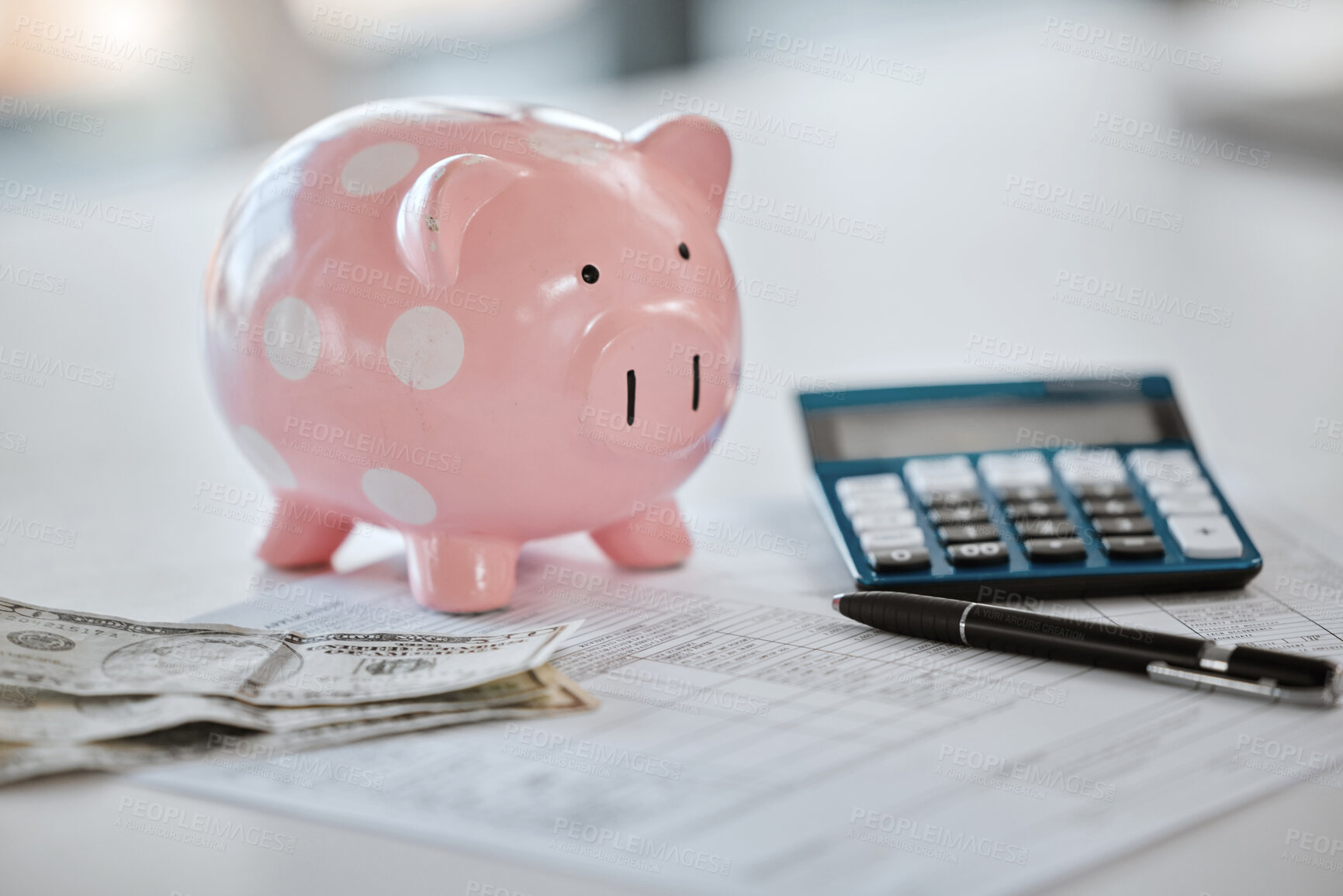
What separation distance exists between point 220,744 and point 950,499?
453 millimetres

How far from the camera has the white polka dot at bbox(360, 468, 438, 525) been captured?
2.20 feet

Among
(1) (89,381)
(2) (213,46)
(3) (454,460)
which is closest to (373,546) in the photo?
(3) (454,460)

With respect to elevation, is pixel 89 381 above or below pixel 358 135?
below

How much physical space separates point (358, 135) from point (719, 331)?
235 millimetres

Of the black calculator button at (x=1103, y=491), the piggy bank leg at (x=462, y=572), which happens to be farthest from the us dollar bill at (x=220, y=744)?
the black calculator button at (x=1103, y=491)

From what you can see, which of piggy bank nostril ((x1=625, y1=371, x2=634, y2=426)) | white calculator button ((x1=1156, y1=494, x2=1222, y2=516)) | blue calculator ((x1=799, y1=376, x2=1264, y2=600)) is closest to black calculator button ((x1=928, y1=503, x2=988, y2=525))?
blue calculator ((x1=799, y1=376, x2=1264, y2=600))

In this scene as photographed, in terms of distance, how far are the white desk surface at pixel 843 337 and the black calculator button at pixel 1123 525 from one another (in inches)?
8.2

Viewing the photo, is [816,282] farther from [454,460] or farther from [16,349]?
[454,460]

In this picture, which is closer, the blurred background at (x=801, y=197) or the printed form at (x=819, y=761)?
the printed form at (x=819, y=761)

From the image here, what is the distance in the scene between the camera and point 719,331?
2.27 ft

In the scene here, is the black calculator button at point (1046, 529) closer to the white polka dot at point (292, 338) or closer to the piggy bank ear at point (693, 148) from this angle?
the piggy bank ear at point (693, 148)

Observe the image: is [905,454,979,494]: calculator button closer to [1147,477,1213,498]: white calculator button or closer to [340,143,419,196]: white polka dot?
[1147,477,1213,498]: white calculator button

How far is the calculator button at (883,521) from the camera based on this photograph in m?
0.73

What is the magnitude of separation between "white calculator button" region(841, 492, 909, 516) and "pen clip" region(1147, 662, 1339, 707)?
218 mm
